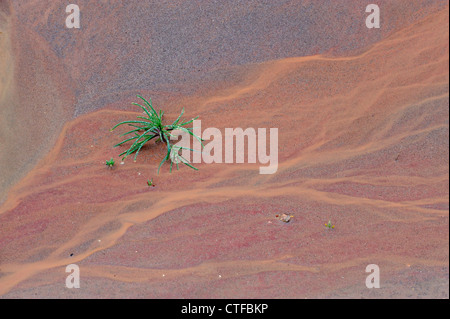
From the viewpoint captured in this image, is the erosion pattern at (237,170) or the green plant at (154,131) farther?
the green plant at (154,131)

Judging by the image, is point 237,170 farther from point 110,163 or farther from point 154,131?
point 110,163

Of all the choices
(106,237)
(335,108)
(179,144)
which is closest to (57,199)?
(106,237)

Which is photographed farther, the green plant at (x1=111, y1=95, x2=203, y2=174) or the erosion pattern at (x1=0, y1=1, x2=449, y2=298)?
the green plant at (x1=111, y1=95, x2=203, y2=174)

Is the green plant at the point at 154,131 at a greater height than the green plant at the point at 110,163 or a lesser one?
greater

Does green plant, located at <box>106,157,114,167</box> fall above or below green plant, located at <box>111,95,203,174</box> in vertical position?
A: below

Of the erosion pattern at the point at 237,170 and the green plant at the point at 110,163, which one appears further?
the green plant at the point at 110,163
